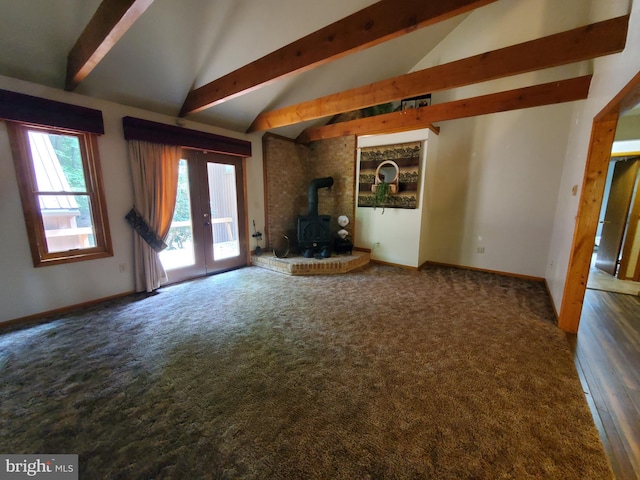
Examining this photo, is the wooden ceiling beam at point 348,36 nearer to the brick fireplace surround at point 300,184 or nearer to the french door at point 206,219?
the french door at point 206,219

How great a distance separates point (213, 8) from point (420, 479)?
3.96m

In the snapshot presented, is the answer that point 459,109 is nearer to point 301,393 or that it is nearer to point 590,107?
point 590,107

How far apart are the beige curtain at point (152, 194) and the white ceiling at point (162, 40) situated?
1.97 feet

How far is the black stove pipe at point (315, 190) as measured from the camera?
199 inches

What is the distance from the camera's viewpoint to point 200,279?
398cm

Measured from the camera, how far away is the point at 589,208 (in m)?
2.20

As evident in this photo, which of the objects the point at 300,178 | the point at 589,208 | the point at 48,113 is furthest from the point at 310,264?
the point at 48,113

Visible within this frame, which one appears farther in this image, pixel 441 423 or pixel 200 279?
pixel 200 279

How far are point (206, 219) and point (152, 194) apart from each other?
0.88 m

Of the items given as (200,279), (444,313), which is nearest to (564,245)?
(444,313)

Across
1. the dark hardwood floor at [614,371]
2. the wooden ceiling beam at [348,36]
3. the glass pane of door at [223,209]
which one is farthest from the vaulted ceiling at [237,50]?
the dark hardwood floor at [614,371]

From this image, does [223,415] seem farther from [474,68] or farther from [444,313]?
[474,68]

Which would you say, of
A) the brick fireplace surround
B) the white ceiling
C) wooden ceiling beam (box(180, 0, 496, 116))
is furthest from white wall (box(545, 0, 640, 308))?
the brick fireplace surround

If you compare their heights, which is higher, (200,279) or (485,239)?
(485,239)
